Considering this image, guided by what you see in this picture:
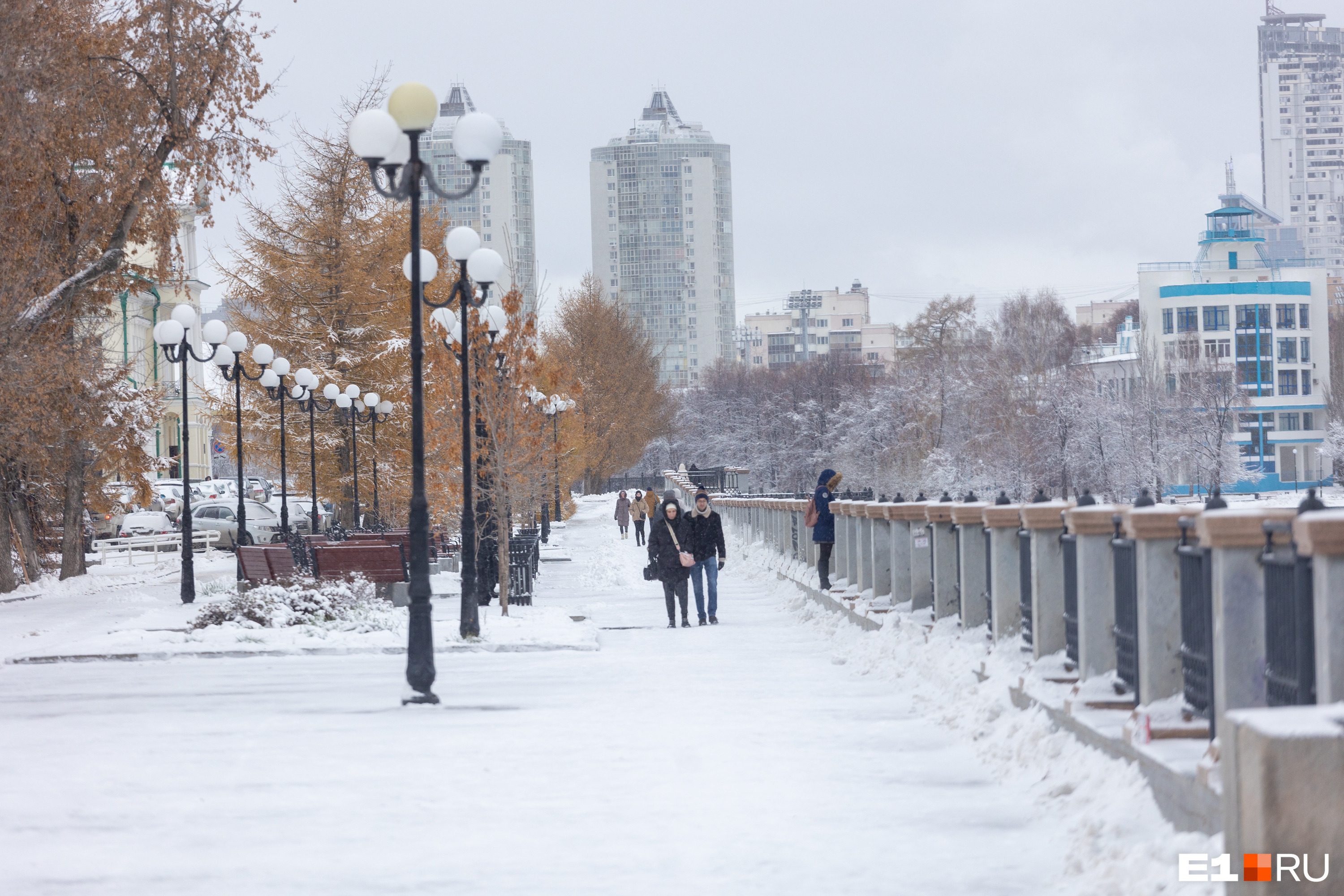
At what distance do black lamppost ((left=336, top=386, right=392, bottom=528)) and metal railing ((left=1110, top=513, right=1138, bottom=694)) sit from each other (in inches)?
925

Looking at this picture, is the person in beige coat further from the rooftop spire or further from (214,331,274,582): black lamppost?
the rooftop spire

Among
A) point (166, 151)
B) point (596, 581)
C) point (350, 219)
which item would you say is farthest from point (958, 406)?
point (166, 151)

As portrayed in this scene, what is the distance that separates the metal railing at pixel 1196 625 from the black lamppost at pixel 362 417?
24.5 m

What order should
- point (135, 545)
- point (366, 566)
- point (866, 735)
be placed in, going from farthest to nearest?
point (135, 545) < point (366, 566) < point (866, 735)

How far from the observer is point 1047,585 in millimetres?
9141

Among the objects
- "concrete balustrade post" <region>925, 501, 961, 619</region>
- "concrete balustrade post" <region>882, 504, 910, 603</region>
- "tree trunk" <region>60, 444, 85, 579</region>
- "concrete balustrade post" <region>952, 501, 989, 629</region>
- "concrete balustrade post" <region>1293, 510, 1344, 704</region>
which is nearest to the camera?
"concrete balustrade post" <region>1293, 510, 1344, 704</region>

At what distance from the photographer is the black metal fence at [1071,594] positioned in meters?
8.65

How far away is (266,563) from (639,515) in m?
22.1

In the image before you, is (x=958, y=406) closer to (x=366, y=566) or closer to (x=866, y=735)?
(x=366, y=566)

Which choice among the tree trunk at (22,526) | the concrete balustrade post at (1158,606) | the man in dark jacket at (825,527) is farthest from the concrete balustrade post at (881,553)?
the tree trunk at (22,526)

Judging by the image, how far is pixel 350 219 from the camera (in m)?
36.8

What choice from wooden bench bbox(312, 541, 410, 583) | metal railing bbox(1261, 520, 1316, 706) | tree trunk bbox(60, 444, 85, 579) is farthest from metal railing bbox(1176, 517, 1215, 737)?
tree trunk bbox(60, 444, 85, 579)

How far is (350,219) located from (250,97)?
484 inches

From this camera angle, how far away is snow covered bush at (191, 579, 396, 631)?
53.6ft
